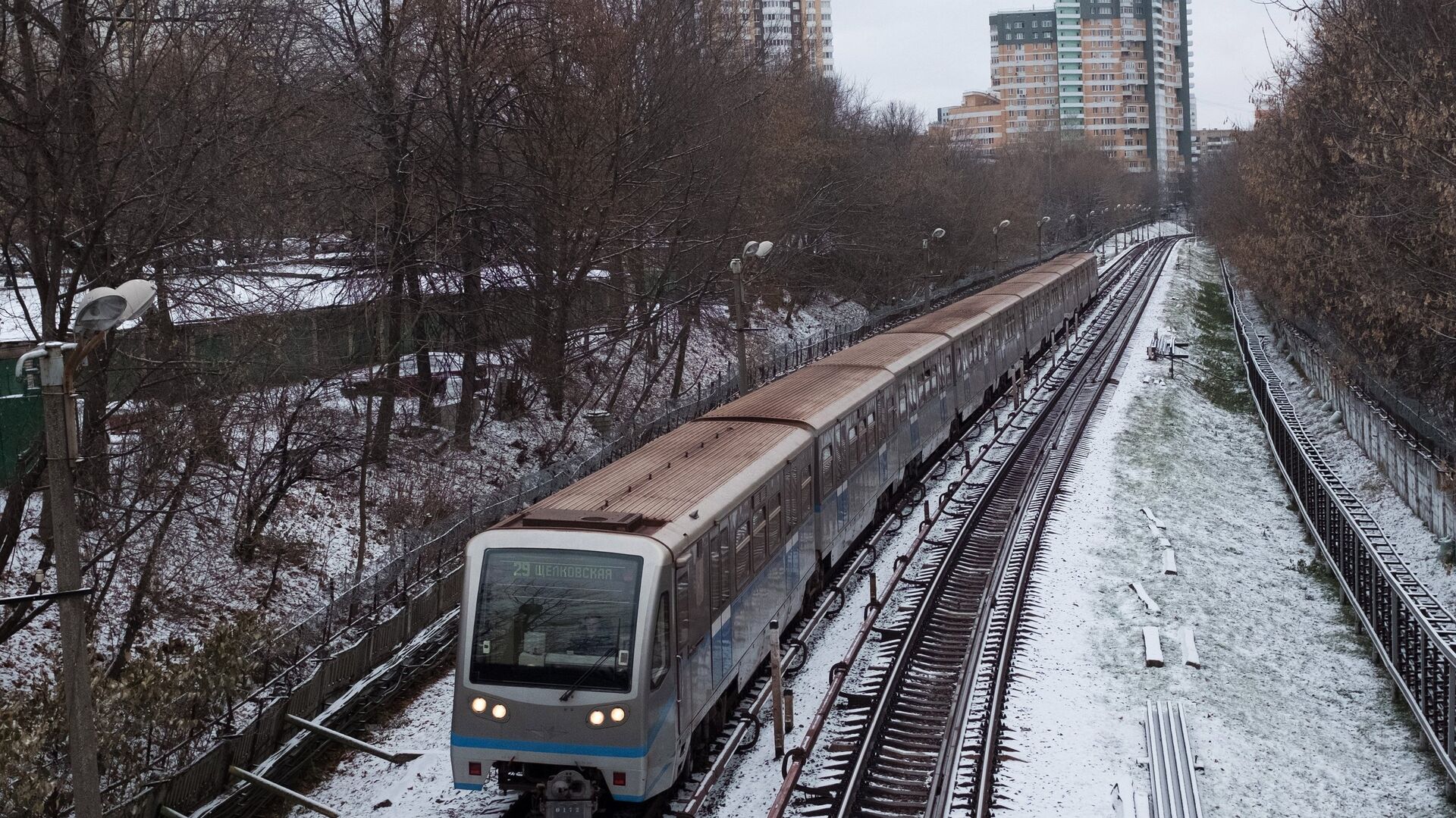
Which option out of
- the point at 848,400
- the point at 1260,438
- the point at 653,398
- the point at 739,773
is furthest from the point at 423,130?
the point at 1260,438

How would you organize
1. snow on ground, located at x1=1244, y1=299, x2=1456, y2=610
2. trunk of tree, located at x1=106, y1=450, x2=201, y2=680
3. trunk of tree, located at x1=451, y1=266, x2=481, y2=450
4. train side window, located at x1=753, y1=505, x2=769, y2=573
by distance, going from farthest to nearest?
trunk of tree, located at x1=451, y1=266, x2=481, y2=450, snow on ground, located at x1=1244, y1=299, x2=1456, y2=610, trunk of tree, located at x1=106, y1=450, x2=201, y2=680, train side window, located at x1=753, y1=505, x2=769, y2=573

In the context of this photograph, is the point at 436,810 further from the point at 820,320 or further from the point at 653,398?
the point at 820,320

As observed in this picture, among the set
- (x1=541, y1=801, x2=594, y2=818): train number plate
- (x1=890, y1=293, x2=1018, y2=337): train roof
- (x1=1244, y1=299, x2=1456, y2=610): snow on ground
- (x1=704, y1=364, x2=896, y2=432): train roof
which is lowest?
(x1=1244, y1=299, x2=1456, y2=610): snow on ground

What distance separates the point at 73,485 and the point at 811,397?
1083 cm

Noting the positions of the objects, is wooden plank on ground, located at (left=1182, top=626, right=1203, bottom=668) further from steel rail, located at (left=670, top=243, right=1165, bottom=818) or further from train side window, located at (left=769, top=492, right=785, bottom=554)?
train side window, located at (left=769, top=492, right=785, bottom=554)

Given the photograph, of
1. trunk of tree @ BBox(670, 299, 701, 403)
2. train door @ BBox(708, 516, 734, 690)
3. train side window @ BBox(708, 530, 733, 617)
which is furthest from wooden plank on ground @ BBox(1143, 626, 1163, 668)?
trunk of tree @ BBox(670, 299, 701, 403)

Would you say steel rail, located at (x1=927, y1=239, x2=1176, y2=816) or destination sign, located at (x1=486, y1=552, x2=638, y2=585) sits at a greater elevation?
destination sign, located at (x1=486, y1=552, x2=638, y2=585)

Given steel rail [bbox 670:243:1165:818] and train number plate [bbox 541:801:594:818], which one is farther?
steel rail [bbox 670:243:1165:818]

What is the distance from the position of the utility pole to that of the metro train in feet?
8.61

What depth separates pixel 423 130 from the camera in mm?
27328

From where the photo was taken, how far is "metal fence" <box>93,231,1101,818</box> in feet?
36.3

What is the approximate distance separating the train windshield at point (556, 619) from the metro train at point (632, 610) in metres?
0.01

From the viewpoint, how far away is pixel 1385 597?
56.6 feet

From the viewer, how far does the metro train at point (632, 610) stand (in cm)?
996
